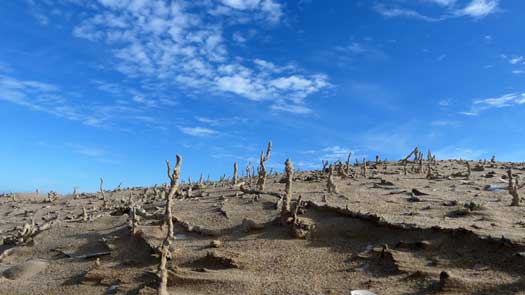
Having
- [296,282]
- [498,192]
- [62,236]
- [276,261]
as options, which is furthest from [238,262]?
[498,192]

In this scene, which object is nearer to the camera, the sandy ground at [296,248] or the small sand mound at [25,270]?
the sandy ground at [296,248]

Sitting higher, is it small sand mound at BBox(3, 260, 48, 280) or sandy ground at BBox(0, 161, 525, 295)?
sandy ground at BBox(0, 161, 525, 295)

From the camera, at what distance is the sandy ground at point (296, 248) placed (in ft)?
19.6

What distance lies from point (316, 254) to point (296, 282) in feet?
2.88

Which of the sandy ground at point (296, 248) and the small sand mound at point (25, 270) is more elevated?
the sandy ground at point (296, 248)

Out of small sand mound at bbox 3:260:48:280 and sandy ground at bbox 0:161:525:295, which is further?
small sand mound at bbox 3:260:48:280

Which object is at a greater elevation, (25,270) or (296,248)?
(296,248)

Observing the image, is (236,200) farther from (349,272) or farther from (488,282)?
(488,282)

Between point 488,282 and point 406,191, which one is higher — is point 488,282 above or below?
below

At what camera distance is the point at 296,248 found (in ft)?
23.9

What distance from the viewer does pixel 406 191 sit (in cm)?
1063

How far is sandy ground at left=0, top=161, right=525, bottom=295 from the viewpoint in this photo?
19.6ft

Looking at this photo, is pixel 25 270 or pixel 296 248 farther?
pixel 25 270

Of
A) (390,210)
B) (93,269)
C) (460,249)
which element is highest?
(390,210)
